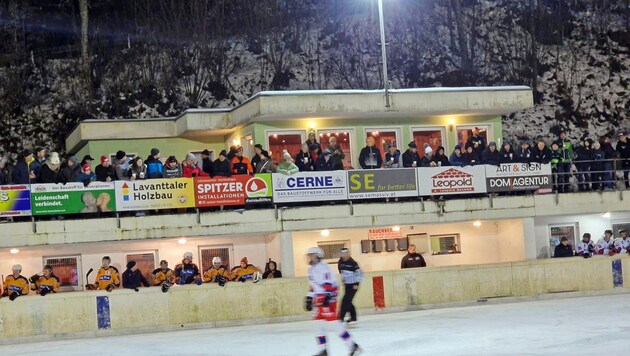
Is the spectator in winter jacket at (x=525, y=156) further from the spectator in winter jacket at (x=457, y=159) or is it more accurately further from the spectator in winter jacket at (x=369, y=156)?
the spectator in winter jacket at (x=369, y=156)

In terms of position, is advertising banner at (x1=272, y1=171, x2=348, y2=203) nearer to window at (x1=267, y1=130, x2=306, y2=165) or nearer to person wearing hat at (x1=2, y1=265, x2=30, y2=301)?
window at (x1=267, y1=130, x2=306, y2=165)

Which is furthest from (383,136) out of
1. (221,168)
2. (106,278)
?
(106,278)

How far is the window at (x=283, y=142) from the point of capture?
27.9 meters

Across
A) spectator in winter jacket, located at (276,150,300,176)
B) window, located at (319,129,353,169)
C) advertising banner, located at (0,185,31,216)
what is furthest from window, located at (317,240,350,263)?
advertising banner, located at (0,185,31,216)

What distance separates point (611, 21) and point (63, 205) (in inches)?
1561

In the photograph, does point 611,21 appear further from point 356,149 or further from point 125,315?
point 125,315

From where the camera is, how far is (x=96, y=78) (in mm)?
45719

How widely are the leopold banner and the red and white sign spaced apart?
2531 millimetres

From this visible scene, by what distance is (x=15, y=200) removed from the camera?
22.5 m

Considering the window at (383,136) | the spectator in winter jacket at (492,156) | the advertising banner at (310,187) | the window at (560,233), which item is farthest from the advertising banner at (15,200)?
the window at (560,233)

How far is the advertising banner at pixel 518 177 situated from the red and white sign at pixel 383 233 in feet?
11.3

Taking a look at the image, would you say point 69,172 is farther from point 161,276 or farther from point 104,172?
point 161,276

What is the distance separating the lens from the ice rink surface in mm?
15023

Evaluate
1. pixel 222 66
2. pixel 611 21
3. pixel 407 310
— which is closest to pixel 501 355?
pixel 407 310
